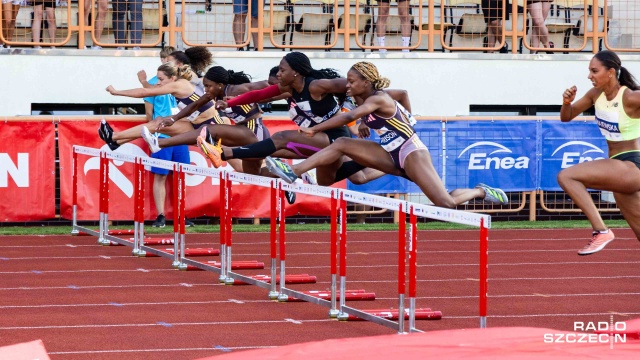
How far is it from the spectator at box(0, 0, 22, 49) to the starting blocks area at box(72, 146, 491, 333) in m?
2.52

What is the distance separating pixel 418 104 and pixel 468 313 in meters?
7.84

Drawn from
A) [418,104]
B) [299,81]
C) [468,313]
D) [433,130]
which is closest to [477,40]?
[418,104]

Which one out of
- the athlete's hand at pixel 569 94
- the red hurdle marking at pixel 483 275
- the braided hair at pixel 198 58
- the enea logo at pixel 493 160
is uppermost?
the braided hair at pixel 198 58

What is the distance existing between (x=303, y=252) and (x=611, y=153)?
16.1 feet

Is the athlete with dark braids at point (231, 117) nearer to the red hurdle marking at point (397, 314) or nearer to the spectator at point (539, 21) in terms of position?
the red hurdle marking at point (397, 314)

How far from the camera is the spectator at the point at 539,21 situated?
1719 centimetres

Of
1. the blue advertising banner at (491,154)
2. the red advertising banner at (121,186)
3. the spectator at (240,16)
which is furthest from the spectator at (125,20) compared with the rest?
the blue advertising banner at (491,154)

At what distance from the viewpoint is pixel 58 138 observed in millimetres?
14383

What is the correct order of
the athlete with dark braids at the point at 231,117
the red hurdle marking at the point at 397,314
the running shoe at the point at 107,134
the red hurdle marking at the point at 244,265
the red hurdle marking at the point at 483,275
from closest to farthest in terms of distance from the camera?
the red hurdle marking at the point at 483,275
the red hurdle marking at the point at 397,314
the red hurdle marking at the point at 244,265
the athlete with dark braids at the point at 231,117
the running shoe at the point at 107,134

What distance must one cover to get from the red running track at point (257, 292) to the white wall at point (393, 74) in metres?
2.57

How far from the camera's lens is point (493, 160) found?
1545cm

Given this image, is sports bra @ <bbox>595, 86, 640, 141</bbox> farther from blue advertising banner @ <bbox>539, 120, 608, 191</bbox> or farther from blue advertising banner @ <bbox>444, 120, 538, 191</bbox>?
blue advertising banner @ <bbox>539, 120, 608, 191</bbox>

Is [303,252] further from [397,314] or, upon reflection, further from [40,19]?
[40,19]

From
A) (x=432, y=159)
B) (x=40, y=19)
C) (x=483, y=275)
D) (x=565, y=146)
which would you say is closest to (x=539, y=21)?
(x=565, y=146)
